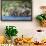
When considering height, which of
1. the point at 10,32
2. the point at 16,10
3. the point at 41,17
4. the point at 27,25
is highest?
the point at 16,10

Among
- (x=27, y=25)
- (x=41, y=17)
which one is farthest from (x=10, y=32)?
(x=41, y=17)

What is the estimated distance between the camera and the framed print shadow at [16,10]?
2738 millimetres

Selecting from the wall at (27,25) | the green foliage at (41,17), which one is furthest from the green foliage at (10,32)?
the green foliage at (41,17)

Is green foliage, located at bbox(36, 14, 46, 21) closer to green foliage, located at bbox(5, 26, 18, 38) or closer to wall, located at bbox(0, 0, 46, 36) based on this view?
wall, located at bbox(0, 0, 46, 36)

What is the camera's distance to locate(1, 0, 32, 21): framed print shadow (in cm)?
274

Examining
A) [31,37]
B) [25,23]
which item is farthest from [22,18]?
[31,37]

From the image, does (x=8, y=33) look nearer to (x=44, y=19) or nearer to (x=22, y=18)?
(x=22, y=18)

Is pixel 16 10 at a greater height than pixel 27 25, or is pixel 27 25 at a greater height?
pixel 16 10

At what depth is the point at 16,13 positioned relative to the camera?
2.74 metres

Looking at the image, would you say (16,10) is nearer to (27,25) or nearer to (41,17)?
(27,25)

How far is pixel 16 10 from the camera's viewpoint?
274 cm

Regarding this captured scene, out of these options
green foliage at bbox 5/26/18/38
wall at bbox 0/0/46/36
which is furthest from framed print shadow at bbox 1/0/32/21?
green foliage at bbox 5/26/18/38

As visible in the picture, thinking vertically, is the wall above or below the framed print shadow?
below

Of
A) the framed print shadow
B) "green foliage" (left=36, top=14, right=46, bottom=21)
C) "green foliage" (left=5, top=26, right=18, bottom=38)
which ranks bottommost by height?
"green foliage" (left=5, top=26, right=18, bottom=38)
